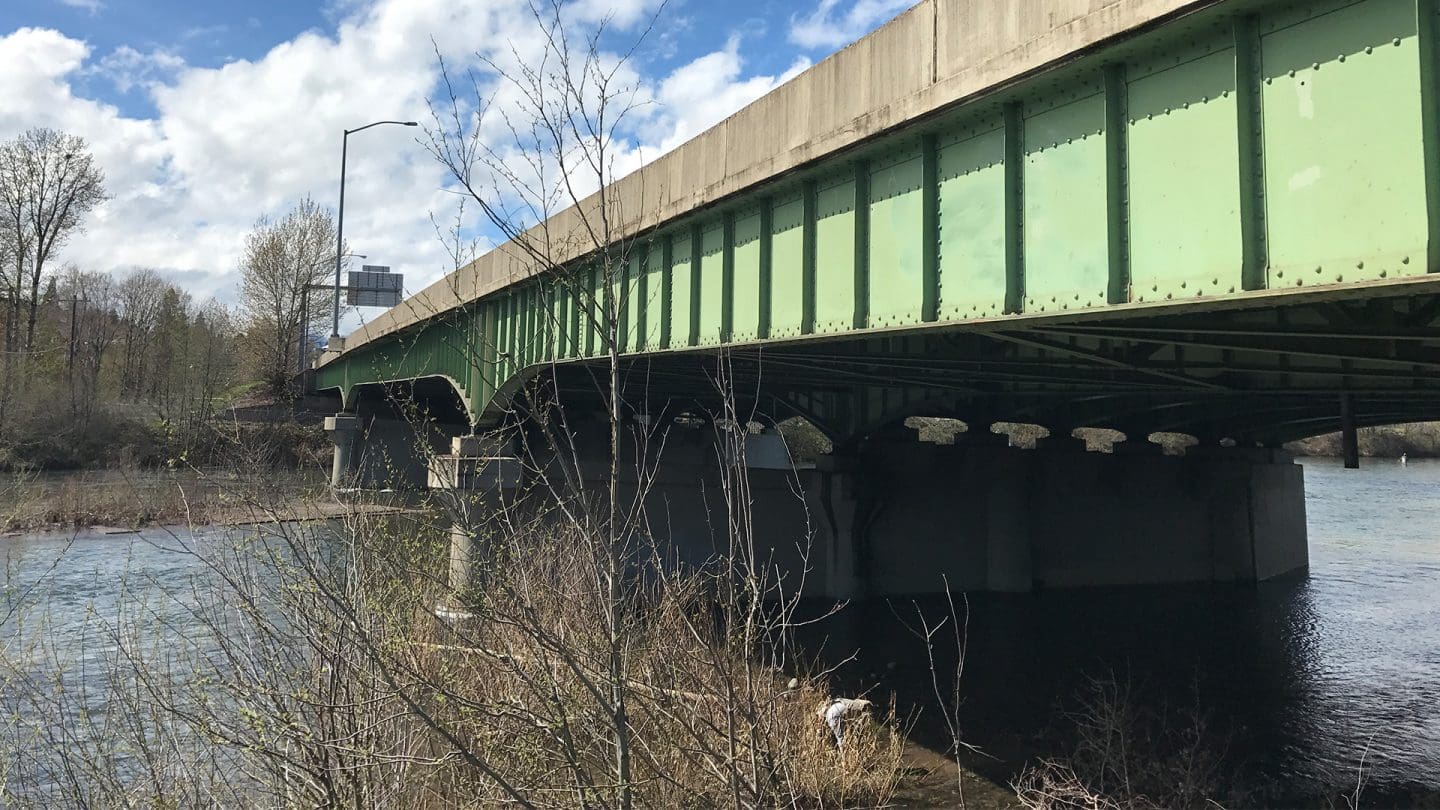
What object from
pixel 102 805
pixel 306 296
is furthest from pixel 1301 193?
pixel 306 296

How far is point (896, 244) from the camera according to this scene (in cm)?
786

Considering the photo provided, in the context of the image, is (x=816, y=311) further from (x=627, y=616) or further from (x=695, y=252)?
(x=627, y=616)

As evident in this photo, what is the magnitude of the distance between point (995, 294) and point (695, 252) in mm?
5063

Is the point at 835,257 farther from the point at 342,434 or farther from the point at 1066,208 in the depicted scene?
the point at 342,434

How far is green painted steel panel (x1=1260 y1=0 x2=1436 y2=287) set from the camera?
4379mm

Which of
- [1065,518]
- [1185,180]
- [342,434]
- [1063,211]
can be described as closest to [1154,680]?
[1065,518]

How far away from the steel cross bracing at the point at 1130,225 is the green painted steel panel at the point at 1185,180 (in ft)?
0.04

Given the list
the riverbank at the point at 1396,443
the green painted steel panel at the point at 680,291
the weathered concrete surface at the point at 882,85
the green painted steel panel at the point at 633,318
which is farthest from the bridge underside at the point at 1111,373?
the riverbank at the point at 1396,443

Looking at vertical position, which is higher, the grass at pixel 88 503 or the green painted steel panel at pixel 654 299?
the green painted steel panel at pixel 654 299

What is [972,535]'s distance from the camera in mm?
25719

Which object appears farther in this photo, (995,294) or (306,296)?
(306,296)

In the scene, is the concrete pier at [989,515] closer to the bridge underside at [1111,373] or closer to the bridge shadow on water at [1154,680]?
the bridge shadow on water at [1154,680]

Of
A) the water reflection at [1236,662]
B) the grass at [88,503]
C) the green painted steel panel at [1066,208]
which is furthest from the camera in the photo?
the grass at [88,503]

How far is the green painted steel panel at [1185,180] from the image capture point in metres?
5.18
